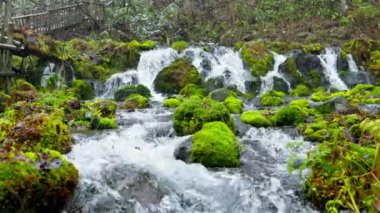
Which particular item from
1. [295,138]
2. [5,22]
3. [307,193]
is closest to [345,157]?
[307,193]

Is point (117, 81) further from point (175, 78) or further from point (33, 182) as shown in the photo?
point (33, 182)

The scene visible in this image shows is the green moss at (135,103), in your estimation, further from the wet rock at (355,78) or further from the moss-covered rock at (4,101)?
the wet rock at (355,78)

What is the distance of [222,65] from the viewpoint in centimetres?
2061

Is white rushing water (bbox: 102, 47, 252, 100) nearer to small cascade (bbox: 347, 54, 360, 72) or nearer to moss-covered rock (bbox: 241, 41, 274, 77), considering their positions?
moss-covered rock (bbox: 241, 41, 274, 77)

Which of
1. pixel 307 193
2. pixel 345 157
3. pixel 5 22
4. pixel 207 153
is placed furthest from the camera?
pixel 5 22

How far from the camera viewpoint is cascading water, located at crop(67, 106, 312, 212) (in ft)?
21.1

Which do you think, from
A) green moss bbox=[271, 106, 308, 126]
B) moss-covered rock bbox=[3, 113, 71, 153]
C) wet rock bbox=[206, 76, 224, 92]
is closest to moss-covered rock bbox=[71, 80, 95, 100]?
wet rock bbox=[206, 76, 224, 92]

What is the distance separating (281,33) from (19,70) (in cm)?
1606

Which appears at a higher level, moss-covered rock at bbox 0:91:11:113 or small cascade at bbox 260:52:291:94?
small cascade at bbox 260:52:291:94

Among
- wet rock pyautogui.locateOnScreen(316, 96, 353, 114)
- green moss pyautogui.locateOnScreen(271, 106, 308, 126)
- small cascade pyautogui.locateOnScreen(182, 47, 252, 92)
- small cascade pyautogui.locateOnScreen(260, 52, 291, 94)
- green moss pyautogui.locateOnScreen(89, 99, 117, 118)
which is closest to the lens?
green moss pyautogui.locateOnScreen(271, 106, 308, 126)

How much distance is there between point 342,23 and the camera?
2656 centimetres

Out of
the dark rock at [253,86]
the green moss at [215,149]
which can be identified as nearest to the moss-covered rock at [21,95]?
the green moss at [215,149]

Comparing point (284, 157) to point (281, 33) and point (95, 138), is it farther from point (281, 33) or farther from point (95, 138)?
point (281, 33)

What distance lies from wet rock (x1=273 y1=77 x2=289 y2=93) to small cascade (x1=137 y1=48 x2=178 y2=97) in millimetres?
4759
